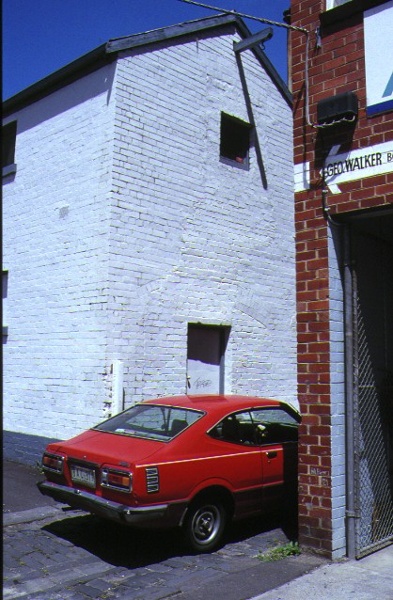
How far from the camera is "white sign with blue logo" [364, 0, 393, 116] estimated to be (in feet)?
17.8

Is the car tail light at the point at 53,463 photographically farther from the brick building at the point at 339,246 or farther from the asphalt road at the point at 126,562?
the brick building at the point at 339,246

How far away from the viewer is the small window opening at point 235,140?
11.6 meters

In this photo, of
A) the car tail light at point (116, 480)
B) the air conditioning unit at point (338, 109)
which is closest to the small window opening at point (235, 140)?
the air conditioning unit at point (338, 109)

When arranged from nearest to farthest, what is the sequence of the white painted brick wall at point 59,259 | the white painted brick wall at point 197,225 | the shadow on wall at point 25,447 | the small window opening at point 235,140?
the white painted brick wall at point 59,259, the white painted brick wall at point 197,225, the shadow on wall at point 25,447, the small window opening at point 235,140

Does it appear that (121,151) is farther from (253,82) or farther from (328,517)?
(328,517)

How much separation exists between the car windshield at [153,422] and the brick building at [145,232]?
1957mm

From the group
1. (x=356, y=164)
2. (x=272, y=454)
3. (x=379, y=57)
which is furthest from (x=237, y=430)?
(x=379, y=57)

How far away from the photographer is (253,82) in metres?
12.0

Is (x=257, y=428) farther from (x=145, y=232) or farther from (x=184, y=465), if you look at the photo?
(x=145, y=232)

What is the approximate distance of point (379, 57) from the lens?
18.0 feet

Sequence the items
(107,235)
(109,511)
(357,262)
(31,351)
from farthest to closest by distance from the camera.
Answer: (31,351)
(107,235)
(357,262)
(109,511)

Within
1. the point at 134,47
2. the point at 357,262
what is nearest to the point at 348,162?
the point at 357,262

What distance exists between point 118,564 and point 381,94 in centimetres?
482

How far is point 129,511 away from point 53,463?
1343 millimetres
